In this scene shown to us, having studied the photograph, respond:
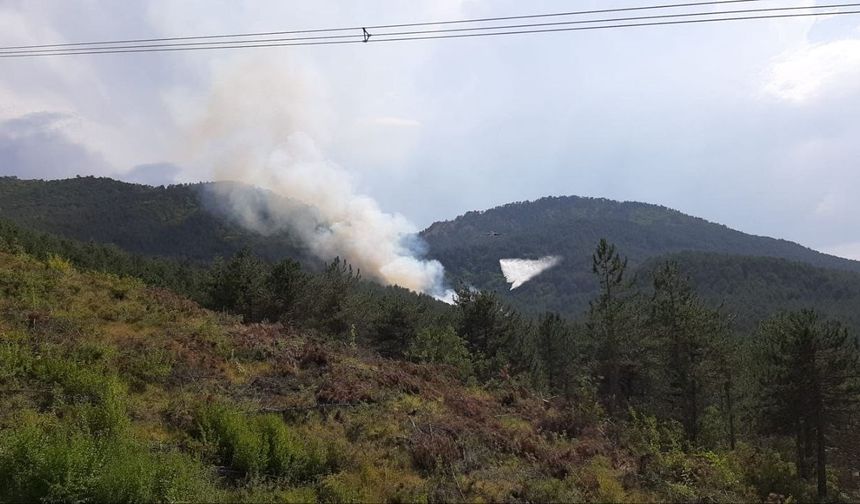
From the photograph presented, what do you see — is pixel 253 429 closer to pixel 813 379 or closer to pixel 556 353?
pixel 813 379

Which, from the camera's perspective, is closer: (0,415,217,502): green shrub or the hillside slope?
(0,415,217,502): green shrub

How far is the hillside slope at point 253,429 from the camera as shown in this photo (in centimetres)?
682

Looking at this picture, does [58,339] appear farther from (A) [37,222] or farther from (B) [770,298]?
(A) [37,222]

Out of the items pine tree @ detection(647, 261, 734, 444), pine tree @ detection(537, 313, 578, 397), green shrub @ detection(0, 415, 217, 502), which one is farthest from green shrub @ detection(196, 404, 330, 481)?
pine tree @ detection(537, 313, 578, 397)

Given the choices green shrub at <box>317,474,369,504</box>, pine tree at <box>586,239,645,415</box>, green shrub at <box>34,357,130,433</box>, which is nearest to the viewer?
green shrub at <box>317,474,369,504</box>

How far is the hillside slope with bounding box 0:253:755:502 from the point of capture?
6.82m

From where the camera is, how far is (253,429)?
8.80 metres

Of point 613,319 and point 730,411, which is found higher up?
point 613,319

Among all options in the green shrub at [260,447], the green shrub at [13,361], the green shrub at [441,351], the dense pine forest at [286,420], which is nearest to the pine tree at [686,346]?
the dense pine forest at [286,420]

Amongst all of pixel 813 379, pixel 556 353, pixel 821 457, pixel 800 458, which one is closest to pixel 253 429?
pixel 813 379

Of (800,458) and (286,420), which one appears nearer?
(286,420)

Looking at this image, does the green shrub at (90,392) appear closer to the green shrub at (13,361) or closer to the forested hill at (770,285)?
the green shrub at (13,361)

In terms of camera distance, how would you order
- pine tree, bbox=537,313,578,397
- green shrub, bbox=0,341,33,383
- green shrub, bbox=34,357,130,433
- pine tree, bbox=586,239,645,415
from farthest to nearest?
pine tree, bbox=537,313,578,397, pine tree, bbox=586,239,645,415, green shrub, bbox=0,341,33,383, green shrub, bbox=34,357,130,433

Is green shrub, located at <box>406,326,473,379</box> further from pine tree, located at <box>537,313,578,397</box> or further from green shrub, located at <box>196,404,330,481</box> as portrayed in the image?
pine tree, located at <box>537,313,578,397</box>
